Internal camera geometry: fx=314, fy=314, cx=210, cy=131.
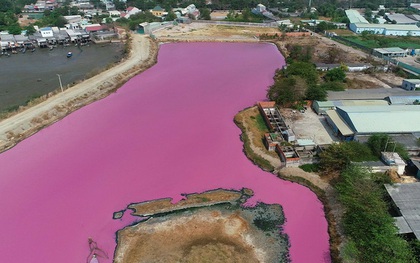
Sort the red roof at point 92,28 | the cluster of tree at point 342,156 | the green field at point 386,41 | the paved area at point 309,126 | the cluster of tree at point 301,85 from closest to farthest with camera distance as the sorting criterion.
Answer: the cluster of tree at point 342,156
the paved area at point 309,126
the cluster of tree at point 301,85
the green field at point 386,41
the red roof at point 92,28

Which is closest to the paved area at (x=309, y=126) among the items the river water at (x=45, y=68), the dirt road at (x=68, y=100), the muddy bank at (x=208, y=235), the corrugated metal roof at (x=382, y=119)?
the corrugated metal roof at (x=382, y=119)

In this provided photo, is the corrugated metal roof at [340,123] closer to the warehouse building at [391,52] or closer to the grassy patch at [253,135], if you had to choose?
the grassy patch at [253,135]

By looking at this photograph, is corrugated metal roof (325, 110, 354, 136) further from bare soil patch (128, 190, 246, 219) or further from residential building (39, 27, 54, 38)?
residential building (39, 27, 54, 38)

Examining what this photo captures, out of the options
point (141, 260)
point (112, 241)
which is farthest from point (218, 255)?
point (112, 241)

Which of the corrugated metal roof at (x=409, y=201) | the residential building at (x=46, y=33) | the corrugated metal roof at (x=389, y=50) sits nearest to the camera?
the corrugated metal roof at (x=409, y=201)

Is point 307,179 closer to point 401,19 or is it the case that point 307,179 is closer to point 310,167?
point 310,167

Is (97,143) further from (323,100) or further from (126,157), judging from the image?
(323,100)

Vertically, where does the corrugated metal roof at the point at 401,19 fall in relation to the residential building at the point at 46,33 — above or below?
below
